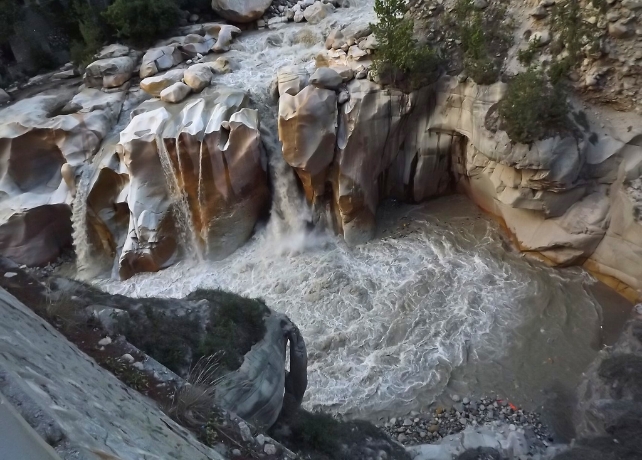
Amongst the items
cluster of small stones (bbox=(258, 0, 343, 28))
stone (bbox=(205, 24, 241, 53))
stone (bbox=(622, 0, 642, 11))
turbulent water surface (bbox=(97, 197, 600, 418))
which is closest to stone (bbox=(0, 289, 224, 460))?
turbulent water surface (bbox=(97, 197, 600, 418))

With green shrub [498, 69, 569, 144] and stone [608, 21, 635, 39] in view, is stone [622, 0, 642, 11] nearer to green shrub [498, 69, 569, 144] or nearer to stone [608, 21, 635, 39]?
stone [608, 21, 635, 39]

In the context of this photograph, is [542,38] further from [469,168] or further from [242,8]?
[242,8]

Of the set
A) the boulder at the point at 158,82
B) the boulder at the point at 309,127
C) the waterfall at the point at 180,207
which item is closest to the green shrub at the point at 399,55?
the boulder at the point at 309,127

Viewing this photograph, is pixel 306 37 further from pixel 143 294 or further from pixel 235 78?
pixel 143 294

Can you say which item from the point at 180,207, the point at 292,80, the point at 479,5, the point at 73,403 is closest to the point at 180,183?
the point at 180,207

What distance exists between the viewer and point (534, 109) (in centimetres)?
786

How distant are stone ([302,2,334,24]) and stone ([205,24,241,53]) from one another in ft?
6.13

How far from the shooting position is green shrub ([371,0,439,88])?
8945mm

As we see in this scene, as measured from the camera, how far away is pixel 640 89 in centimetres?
774

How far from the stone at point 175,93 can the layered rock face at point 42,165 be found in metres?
1.31

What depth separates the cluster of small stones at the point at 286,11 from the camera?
42.6ft

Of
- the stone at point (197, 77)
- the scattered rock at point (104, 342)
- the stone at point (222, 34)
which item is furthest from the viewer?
the stone at point (222, 34)

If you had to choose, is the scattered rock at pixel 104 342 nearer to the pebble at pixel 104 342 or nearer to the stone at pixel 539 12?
the pebble at pixel 104 342

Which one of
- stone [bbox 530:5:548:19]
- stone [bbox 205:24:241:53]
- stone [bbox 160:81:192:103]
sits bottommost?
stone [bbox 160:81:192:103]
